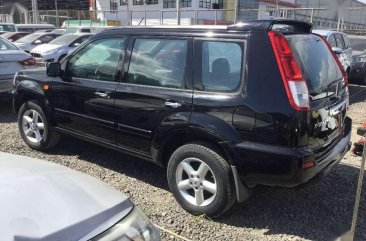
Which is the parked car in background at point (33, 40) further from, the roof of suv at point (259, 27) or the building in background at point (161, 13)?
the roof of suv at point (259, 27)

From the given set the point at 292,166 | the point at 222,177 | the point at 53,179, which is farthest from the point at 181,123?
the point at 53,179

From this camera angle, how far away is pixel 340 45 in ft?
36.1

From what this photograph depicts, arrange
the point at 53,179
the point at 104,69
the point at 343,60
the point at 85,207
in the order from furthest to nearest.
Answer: the point at 343,60
the point at 104,69
the point at 53,179
the point at 85,207

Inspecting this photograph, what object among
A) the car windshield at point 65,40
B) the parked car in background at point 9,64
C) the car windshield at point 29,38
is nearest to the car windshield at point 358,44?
the parked car in background at point 9,64

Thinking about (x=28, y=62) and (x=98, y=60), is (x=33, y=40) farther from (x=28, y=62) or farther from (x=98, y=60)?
(x=98, y=60)

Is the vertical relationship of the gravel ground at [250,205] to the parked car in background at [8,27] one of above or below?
below

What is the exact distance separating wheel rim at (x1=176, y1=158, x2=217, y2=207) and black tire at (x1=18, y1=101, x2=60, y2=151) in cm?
223

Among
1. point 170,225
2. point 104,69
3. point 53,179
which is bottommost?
point 170,225

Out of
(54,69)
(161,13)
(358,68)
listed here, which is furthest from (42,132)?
(161,13)

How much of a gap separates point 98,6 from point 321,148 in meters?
55.7

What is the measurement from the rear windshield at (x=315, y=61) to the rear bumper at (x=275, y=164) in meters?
0.56

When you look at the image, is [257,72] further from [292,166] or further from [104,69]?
[104,69]

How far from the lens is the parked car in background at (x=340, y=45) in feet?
33.9

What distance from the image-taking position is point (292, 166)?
3.14 metres
